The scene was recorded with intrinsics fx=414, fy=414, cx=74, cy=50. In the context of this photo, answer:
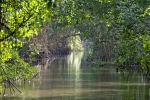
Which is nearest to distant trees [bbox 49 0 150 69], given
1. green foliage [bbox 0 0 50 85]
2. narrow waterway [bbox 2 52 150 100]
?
narrow waterway [bbox 2 52 150 100]

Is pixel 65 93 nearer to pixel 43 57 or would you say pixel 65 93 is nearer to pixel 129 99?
pixel 129 99

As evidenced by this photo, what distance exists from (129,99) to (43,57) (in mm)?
30033

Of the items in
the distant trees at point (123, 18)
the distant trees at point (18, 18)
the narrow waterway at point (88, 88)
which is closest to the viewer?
the distant trees at point (18, 18)

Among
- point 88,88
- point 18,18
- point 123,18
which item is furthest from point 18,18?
point 88,88

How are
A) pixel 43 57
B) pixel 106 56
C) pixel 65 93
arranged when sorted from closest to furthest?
1. pixel 65 93
2. pixel 106 56
3. pixel 43 57

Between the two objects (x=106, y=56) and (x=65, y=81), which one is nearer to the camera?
(x=65, y=81)

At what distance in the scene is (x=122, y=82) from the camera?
24.0 meters

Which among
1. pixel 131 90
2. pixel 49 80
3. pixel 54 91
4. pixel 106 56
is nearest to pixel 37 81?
pixel 49 80

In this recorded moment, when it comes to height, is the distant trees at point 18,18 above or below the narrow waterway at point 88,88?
above

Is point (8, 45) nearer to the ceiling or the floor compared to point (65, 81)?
nearer to the ceiling

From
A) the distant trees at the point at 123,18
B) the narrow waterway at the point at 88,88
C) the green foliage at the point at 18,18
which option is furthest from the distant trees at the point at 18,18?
the narrow waterway at the point at 88,88

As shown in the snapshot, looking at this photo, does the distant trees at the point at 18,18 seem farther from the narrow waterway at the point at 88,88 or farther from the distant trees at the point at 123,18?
the narrow waterway at the point at 88,88

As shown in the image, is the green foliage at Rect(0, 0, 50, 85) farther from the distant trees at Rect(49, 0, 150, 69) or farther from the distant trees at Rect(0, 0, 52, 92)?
the distant trees at Rect(49, 0, 150, 69)

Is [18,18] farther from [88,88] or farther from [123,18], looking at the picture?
[88,88]
